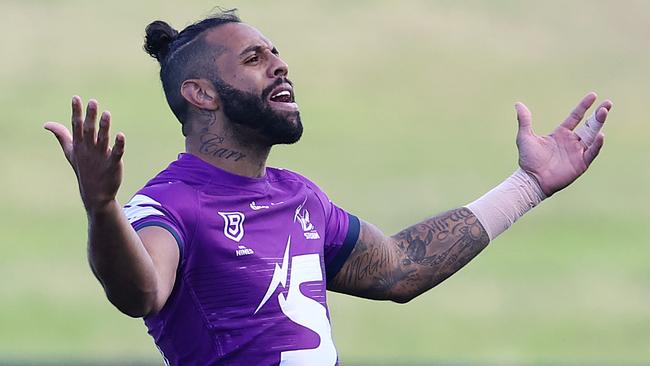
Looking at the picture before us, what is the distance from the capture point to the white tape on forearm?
18.9 feet

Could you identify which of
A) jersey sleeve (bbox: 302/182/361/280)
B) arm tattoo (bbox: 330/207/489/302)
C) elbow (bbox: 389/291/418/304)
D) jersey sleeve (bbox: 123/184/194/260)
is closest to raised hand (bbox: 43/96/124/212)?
jersey sleeve (bbox: 123/184/194/260)

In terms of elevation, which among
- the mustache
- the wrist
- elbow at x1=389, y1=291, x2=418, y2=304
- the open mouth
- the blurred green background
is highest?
the mustache

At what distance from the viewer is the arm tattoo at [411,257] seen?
564cm

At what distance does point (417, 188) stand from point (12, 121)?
19.9 ft

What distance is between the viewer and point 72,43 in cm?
2227

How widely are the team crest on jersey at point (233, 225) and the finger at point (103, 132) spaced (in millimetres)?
924

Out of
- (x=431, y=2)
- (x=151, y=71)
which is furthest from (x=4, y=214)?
(x=431, y=2)

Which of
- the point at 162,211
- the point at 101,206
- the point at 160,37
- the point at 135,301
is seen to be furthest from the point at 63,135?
the point at 160,37

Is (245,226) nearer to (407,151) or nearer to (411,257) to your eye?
(411,257)

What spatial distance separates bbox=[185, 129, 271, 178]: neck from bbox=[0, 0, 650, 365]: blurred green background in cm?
967

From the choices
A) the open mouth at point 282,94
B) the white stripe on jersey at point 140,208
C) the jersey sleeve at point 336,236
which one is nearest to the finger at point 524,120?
the jersey sleeve at point 336,236

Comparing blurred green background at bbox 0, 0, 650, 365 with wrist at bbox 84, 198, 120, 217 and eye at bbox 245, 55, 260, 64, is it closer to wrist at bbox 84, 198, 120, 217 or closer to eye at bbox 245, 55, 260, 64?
eye at bbox 245, 55, 260, 64

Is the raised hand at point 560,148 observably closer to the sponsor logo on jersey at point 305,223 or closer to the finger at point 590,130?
the finger at point 590,130

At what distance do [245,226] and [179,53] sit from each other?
2.83 feet
